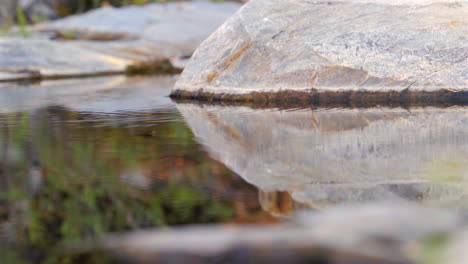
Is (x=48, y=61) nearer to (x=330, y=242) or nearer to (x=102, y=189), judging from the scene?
(x=102, y=189)

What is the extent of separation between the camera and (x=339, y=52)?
3.63 metres

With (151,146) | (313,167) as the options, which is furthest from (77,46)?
(313,167)

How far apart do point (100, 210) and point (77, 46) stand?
7.61 m

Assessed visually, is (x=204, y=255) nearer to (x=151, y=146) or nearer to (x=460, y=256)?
(x=460, y=256)

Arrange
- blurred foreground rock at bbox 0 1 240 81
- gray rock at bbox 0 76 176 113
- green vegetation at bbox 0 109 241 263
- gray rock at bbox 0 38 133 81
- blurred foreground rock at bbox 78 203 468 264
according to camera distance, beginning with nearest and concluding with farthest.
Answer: blurred foreground rock at bbox 78 203 468 264
green vegetation at bbox 0 109 241 263
gray rock at bbox 0 76 176 113
gray rock at bbox 0 38 133 81
blurred foreground rock at bbox 0 1 240 81

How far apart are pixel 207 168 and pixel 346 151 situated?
0.48 meters

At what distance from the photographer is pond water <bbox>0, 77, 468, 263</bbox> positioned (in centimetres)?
122

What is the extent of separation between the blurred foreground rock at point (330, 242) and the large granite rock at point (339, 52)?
2.67 m

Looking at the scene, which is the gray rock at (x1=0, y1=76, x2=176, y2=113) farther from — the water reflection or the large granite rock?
the water reflection

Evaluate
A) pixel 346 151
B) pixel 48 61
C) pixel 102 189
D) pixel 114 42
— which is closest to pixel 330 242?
pixel 102 189

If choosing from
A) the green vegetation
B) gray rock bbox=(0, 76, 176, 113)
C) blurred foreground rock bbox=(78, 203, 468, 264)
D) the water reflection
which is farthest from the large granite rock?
blurred foreground rock bbox=(78, 203, 468, 264)

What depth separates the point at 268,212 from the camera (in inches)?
47.9

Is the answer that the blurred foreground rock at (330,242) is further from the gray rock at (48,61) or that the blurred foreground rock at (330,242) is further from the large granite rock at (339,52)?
the gray rock at (48,61)

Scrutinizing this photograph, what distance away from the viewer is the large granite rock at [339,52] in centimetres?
351
